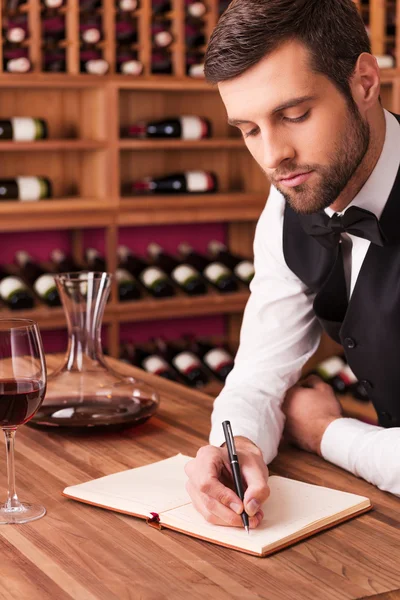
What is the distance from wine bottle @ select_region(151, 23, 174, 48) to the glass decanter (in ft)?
9.09

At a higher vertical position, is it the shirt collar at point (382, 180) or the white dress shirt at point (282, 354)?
the shirt collar at point (382, 180)

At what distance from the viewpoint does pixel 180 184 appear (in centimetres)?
442

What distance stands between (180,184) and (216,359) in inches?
35.5

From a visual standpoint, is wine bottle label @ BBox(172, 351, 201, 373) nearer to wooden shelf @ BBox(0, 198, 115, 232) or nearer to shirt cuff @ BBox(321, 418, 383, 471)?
wooden shelf @ BBox(0, 198, 115, 232)

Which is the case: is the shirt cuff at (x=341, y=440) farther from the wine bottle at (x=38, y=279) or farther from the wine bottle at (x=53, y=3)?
the wine bottle at (x=53, y=3)

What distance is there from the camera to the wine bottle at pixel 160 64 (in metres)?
4.30

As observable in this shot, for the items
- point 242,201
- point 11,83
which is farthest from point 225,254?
point 11,83

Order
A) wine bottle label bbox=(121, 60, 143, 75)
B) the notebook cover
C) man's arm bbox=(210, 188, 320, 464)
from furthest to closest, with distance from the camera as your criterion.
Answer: wine bottle label bbox=(121, 60, 143, 75) < man's arm bbox=(210, 188, 320, 464) < the notebook cover

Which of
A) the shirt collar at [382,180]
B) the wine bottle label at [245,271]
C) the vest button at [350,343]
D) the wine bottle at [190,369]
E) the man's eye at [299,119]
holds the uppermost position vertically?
the man's eye at [299,119]

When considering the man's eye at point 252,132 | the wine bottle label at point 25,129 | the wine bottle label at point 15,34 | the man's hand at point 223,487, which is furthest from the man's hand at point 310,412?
the wine bottle label at point 15,34

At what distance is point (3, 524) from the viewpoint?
127 cm

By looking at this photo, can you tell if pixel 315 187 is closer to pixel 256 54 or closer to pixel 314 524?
pixel 256 54

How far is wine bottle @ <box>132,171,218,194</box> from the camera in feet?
14.5

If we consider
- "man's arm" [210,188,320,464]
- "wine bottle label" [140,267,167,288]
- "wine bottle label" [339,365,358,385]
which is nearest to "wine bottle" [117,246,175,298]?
"wine bottle label" [140,267,167,288]
